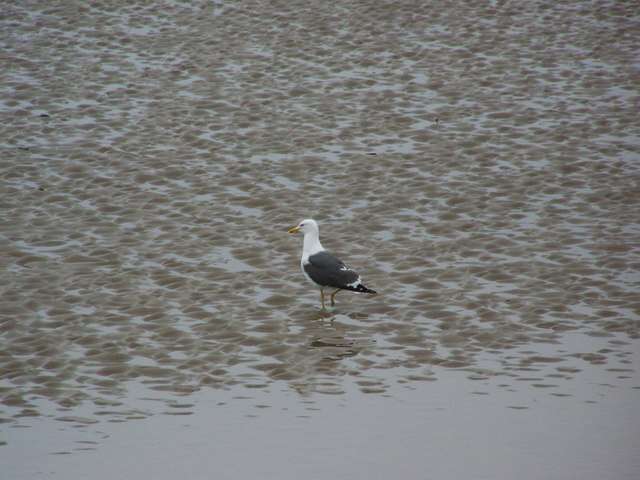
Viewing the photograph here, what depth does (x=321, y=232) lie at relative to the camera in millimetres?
17219

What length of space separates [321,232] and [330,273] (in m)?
2.54

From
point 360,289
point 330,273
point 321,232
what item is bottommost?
point 360,289

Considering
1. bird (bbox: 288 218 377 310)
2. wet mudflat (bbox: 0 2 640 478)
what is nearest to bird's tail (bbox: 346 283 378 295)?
bird (bbox: 288 218 377 310)

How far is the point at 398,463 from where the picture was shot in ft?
36.7

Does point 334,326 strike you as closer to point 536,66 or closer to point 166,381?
point 166,381

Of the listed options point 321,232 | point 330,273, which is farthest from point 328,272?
point 321,232

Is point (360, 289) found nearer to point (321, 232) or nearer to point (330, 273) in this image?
point (330, 273)

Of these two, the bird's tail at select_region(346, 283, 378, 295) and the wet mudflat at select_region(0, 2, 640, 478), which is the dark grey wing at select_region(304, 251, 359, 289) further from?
the wet mudflat at select_region(0, 2, 640, 478)

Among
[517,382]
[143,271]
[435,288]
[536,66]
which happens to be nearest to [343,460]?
[517,382]

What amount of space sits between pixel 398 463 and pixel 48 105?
46.0 feet

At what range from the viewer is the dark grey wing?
48.2ft

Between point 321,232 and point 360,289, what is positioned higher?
point 321,232

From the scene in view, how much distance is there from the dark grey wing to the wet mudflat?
0.46 meters

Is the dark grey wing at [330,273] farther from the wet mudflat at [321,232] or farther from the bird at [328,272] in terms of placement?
the wet mudflat at [321,232]
